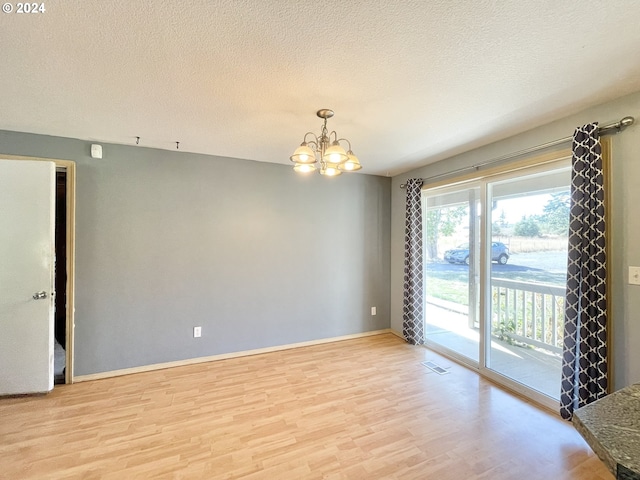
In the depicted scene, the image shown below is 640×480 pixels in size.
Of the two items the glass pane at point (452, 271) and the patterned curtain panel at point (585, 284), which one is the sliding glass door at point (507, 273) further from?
the patterned curtain panel at point (585, 284)

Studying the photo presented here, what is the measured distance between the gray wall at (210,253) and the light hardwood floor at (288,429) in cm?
53

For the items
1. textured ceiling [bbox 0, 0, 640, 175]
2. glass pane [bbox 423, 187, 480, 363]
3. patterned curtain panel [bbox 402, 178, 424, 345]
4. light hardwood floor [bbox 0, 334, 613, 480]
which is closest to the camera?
textured ceiling [bbox 0, 0, 640, 175]

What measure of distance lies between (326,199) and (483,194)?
6.28ft

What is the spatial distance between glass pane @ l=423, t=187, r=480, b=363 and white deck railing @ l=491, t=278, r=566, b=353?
26 centimetres

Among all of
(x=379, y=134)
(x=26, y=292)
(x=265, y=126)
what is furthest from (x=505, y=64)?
(x=26, y=292)

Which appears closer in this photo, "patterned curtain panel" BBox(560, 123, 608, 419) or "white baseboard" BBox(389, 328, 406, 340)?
"patterned curtain panel" BBox(560, 123, 608, 419)

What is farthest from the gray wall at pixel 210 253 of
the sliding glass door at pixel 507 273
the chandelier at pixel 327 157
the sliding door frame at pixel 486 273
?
the chandelier at pixel 327 157

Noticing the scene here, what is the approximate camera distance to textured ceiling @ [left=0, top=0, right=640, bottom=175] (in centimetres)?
123

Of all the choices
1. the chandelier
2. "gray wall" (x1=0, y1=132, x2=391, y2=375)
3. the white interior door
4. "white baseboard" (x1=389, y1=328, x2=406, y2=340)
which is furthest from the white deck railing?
the white interior door

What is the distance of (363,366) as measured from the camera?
309cm

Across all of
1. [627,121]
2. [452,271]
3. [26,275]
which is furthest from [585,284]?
[26,275]

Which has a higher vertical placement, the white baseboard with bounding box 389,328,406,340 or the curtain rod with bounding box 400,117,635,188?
the curtain rod with bounding box 400,117,635,188

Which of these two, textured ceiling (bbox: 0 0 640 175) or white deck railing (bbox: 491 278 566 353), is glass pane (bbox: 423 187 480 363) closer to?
white deck railing (bbox: 491 278 566 353)

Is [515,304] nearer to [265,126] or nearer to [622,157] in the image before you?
[622,157]
